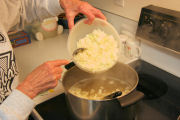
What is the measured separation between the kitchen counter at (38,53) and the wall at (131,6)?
0.42m

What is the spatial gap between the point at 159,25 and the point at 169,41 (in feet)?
0.32

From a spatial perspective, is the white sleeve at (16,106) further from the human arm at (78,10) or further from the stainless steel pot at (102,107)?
the human arm at (78,10)

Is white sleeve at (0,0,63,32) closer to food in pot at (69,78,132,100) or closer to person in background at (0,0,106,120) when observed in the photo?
person in background at (0,0,106,120)

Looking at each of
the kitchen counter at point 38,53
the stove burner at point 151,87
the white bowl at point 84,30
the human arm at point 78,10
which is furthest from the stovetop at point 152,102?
the human arm at point 78,10

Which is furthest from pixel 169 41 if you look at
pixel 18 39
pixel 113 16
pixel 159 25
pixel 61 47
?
pixel 18 39

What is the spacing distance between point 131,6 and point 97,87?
54 cm

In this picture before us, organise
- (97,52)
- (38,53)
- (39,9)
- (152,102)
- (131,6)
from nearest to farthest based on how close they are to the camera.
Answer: (97,52)
(152,102)
(39,9)
(131,6)
(38,53)

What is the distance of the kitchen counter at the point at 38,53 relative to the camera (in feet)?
3.62

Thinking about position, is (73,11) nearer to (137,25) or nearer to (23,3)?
(23,3)

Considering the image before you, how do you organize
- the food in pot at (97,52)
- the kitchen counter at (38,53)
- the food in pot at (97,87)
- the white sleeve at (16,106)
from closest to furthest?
the white sleeve at (16,106), the food in pot at (97,52), the food in pot at (97,87), the kitchen counter at (38,53)

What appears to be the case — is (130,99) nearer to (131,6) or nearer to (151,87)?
(151,87)

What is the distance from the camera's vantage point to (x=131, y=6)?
1.07 meters

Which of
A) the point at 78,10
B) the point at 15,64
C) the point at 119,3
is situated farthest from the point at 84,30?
the point at 119,3

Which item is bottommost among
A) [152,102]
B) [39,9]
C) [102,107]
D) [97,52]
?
[152,102]
